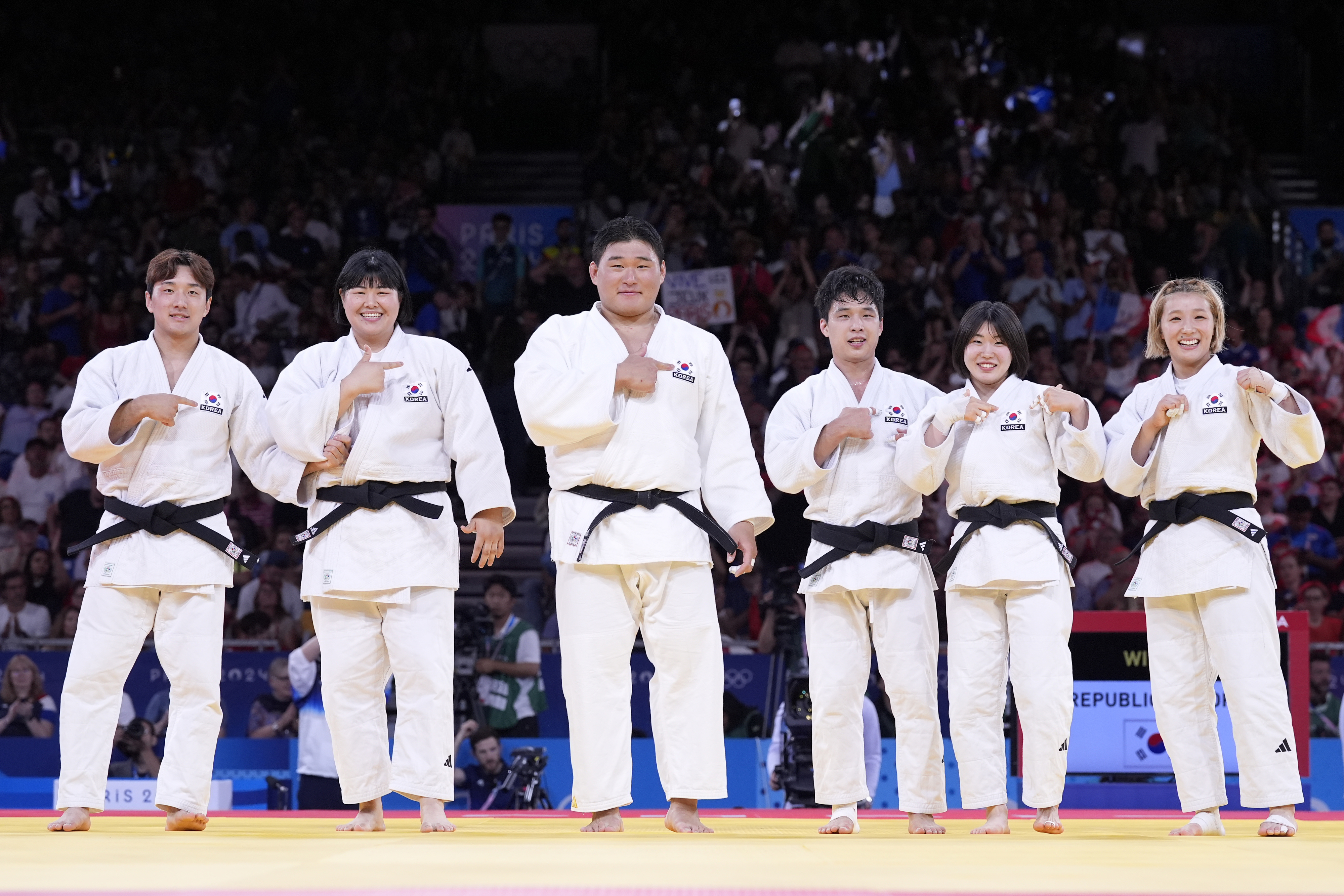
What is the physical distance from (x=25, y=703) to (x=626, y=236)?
469cm

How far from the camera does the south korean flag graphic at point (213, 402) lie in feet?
17.0

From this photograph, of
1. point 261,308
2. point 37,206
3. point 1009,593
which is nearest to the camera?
point 1009,593

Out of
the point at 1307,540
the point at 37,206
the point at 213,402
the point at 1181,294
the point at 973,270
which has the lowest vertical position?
the point at 1307,540

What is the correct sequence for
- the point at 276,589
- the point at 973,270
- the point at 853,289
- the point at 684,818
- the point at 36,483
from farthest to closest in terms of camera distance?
the point at 973,270 → the point at 36,483 → the point at 276,589 → the point at 853,289 → the point at 684,818

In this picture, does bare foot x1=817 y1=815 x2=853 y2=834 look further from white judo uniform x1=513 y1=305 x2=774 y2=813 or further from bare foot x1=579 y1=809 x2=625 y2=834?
bare foot x1=579 y1=809 x2=625 y2=834

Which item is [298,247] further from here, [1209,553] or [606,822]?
[1209,553]

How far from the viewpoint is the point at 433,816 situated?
4875 millimetres

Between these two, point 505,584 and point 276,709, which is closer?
point 276,709

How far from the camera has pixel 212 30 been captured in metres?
15.4

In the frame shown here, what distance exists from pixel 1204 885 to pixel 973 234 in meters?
9.26

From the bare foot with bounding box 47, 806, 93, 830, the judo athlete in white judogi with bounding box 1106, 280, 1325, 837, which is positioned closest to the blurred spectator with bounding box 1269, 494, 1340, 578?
the judo athlete in white judogi with bounding box 1106, 280, 1325, 837

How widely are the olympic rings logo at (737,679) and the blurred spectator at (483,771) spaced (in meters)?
1.22

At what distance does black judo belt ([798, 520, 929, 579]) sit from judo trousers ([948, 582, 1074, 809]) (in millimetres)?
229

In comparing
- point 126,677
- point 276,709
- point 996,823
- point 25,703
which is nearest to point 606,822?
point 996,823
